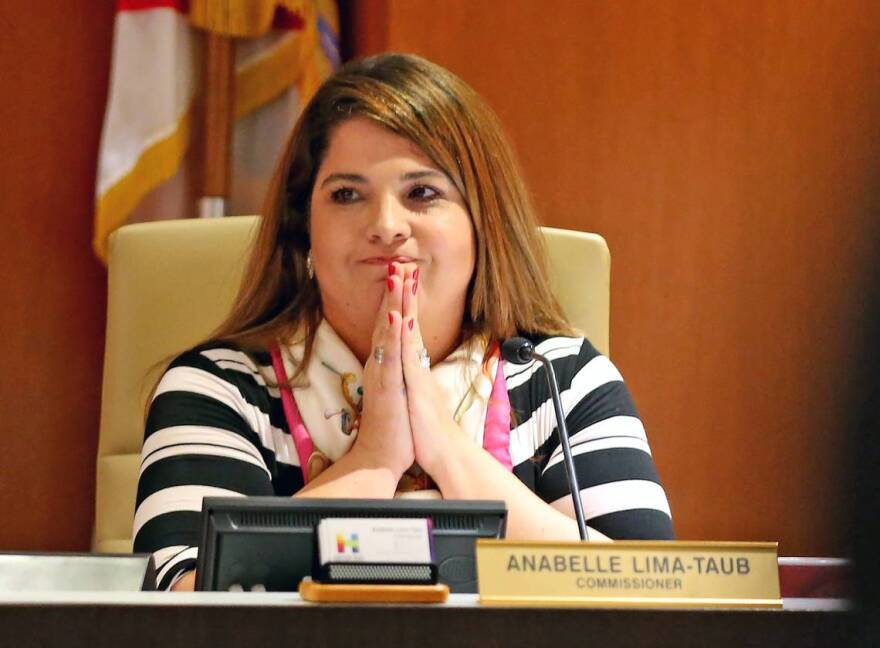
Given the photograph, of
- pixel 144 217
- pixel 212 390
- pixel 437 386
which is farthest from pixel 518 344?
pixel 144 217

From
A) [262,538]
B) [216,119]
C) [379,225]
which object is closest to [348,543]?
[262,538]

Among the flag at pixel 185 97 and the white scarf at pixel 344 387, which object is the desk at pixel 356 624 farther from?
the flag at pixel 185 97

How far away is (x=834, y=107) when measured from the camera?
8.46ft

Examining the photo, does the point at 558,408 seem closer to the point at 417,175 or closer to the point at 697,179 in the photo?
the point at 417,175

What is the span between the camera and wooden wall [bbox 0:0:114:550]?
250 centimetres

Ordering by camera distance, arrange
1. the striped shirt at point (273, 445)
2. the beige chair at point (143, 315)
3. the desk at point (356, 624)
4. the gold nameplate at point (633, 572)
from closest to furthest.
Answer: the desk at point (356, 624) → the gold nameplate at point (633, 572) → the striped shirt at point (273, 445) → the beige chair at point (143, 315)

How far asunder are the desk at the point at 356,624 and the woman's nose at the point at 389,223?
103cm

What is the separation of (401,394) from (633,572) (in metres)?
0.84

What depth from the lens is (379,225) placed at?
158cm

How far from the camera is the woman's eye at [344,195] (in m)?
1.66

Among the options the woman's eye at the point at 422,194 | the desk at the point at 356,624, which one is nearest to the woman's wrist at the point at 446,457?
the woman's eye at the point at 422,194

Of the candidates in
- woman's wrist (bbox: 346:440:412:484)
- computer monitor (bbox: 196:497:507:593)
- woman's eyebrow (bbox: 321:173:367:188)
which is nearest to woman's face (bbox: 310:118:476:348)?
woman's eyebrow (bbox: 321:173:367:188)

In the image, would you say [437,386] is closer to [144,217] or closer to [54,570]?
[54,570]

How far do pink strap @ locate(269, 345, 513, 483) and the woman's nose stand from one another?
23 cm
